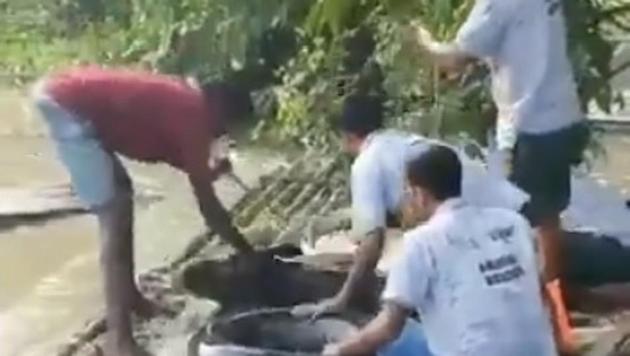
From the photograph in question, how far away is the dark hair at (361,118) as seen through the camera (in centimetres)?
676

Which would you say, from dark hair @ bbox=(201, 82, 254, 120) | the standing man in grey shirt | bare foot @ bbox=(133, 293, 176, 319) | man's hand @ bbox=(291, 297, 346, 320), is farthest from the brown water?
the standing man in grey shirt

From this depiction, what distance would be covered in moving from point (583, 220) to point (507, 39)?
1.57 meters

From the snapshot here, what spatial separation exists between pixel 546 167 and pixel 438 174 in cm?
189

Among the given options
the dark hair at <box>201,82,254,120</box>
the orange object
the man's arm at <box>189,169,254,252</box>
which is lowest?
the orange object

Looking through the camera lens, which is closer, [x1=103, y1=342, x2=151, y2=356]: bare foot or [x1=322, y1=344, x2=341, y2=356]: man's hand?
[x1=322, y1=344, x2=341, y2=356]: man's hand

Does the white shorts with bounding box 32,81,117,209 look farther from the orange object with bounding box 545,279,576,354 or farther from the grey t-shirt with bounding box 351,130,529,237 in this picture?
the orange object with bounding box 545,279,576,354

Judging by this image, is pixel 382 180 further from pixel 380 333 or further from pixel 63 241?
pixel 63 241

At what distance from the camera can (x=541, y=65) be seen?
7074 mm

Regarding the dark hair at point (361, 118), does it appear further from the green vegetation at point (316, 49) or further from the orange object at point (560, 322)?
the orange object at point (560, 322)

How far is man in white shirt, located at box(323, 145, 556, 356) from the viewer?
17.3 ft

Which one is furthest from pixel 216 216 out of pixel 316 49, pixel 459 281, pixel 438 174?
pixel 459 281

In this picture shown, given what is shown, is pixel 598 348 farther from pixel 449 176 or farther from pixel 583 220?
pixel 449 176

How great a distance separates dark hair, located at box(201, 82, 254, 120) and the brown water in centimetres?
132

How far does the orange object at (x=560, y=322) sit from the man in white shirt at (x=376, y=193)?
642 millimetres
